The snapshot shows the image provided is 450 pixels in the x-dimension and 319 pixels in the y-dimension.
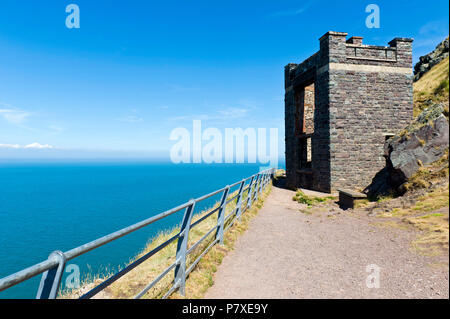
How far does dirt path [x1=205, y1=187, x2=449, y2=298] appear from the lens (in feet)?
10.6

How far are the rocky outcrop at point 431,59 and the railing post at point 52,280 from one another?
3942 cm

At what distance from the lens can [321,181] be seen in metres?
15.2

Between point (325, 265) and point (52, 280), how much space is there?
431cm

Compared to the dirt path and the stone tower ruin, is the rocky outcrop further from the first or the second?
the dirt path


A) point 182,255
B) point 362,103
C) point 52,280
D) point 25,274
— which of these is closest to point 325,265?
point 182,255

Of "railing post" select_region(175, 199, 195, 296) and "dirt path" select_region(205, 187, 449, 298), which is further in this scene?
"railing post" select_region(175, 199, 195, 296)

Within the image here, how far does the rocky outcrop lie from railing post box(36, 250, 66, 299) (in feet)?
129

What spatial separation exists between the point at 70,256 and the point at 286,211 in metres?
9.50

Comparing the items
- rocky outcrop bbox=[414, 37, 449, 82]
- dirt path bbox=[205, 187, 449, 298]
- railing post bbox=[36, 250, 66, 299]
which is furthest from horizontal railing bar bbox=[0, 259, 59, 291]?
rocky outcrop bbox=[414, 37, 449, 82]

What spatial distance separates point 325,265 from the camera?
15.1 feet

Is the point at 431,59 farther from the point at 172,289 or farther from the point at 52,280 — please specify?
the point at 52,280

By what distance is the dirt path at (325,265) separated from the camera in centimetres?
325
